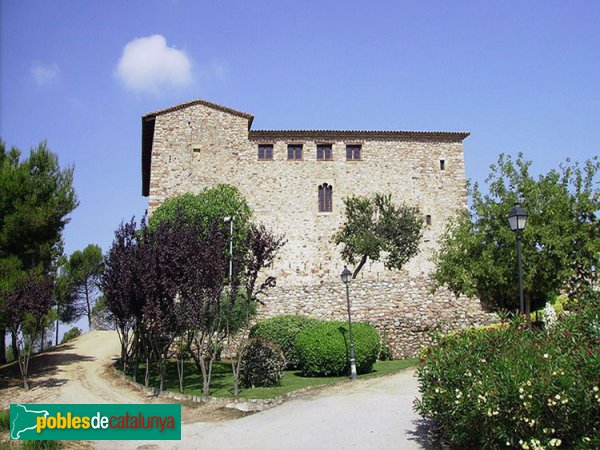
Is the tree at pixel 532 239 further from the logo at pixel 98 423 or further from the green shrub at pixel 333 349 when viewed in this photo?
the logo at pixel 98 423

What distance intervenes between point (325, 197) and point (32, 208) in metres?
18.9

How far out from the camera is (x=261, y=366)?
49.7 ft

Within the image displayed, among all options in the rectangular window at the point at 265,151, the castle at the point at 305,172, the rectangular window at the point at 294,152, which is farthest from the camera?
the rectangular window at the point at 294,152

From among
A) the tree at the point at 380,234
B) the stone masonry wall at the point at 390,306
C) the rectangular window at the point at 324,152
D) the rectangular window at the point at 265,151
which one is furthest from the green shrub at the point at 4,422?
the rectangular window at the point at 324,152

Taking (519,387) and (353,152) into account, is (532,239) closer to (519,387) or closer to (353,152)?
(519,387)

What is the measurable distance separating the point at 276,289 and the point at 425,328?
6.81m

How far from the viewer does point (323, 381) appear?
15133 millimetres

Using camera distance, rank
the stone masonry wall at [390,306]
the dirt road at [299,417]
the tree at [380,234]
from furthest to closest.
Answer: the tree at [380,234] → the stone masonry wall at [390,306] → the dirt road at [299,417]

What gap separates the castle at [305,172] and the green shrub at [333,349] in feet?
48.8

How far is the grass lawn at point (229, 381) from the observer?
14.0m

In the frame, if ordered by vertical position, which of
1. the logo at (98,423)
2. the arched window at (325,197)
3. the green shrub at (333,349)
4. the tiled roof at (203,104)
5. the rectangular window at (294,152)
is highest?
the tiled roof at (203,104)

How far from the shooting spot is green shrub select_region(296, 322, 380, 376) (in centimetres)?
1600

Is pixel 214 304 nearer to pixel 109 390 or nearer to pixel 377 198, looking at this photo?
pixel 109 390

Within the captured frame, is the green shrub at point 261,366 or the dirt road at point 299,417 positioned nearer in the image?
the dirt road at point 299,417
